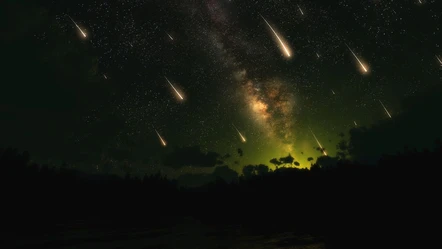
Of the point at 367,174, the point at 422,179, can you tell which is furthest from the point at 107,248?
the point at 367,174

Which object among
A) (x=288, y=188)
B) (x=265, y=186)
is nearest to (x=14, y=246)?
(x=288, y=188)

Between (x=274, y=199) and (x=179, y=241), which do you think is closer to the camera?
(x=179, y=241)

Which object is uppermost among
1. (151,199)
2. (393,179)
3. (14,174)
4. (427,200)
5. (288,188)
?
(14,174)

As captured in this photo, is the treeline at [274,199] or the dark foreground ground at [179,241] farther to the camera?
the treeline at [274,199]

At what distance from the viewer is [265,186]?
123m

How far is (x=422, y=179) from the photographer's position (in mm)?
57656

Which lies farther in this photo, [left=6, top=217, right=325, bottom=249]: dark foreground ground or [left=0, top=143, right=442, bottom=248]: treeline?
[left=0, top=143, right=442, bottom=248]: treeline

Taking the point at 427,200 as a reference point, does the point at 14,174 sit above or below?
above

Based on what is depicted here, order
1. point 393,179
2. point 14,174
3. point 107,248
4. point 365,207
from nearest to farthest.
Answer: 1. point 107,248
2. point 365,207
3. point 393,179
4. point 14,174

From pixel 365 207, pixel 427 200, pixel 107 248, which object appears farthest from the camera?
pixel 365 207

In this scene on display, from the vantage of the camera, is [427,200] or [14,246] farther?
[427,200]

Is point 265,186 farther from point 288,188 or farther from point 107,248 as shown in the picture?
point 107,248

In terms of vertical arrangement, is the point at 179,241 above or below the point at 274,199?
below

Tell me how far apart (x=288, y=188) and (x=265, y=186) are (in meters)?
21.6
